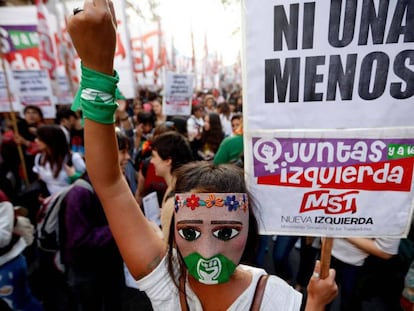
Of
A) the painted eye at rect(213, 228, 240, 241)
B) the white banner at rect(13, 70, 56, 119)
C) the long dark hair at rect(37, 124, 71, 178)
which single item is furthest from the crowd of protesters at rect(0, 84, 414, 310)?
the white banner at rect(13, 70, 56, 119)

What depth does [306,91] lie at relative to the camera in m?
0.88

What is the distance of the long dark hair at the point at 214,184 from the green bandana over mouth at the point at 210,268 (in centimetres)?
11

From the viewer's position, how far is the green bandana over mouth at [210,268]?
85 cm

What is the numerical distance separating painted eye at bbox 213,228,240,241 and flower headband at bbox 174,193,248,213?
61 millimetres

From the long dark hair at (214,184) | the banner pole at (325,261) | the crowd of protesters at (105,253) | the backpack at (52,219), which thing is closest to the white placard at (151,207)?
the crowd of protesters at (105,253)

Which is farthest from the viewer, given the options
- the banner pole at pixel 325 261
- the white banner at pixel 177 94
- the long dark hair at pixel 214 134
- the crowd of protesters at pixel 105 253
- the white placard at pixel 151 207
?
the white banner at pixel 177 94

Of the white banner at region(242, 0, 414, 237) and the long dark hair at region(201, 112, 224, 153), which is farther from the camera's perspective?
the long dark hair at region(201, 112, 224, 153)

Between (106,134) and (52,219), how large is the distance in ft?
4.91

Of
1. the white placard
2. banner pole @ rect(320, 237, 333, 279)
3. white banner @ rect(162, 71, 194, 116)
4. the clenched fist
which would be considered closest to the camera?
the clenched fist

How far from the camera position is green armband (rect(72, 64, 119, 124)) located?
2.32 ft

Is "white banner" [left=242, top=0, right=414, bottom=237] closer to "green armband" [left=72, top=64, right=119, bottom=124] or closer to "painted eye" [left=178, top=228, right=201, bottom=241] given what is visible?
"painted eye" [left=178, top=228, right=201, bottom=241]

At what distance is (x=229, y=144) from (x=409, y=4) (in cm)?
213

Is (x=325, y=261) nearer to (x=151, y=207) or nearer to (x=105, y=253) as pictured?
(x=151, y=207)

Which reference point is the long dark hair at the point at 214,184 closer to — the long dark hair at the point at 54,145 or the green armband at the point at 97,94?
the green armband at the point at 97,94
